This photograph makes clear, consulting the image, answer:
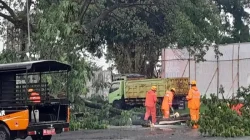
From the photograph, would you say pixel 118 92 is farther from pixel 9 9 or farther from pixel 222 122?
pixel 222 122

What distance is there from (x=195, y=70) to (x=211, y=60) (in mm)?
1631

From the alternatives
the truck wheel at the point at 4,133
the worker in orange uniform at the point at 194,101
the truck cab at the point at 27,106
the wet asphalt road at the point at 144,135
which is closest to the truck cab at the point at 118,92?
the wet asphalt road at the point at 144,135

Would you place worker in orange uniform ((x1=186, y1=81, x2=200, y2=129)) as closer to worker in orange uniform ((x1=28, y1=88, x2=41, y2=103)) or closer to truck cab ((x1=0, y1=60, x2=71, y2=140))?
truck cab ((x1=0, y1=60, x2=71, y2=140))

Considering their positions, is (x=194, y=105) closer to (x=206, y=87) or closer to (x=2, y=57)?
(x=2, y=57)

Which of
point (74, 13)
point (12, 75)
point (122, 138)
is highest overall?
point (74, 13)

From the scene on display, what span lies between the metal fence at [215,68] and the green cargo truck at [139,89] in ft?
14.6

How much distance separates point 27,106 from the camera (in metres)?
15.4

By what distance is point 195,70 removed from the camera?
40.8m

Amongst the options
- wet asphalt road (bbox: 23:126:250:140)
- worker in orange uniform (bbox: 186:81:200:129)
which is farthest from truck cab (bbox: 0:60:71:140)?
worker in orange uniform (bbox: 186:81:200:129)

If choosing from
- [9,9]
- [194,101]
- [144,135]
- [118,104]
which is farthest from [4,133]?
[118,104]

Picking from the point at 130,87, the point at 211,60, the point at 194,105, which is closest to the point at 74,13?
the point at 194,105

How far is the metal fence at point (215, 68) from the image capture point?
3788 cm

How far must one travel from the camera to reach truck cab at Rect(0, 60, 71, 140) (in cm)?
1546

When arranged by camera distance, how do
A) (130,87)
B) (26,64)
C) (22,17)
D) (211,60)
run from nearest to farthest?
(26,64)
(22,17)
(130,87)
(211,60)
